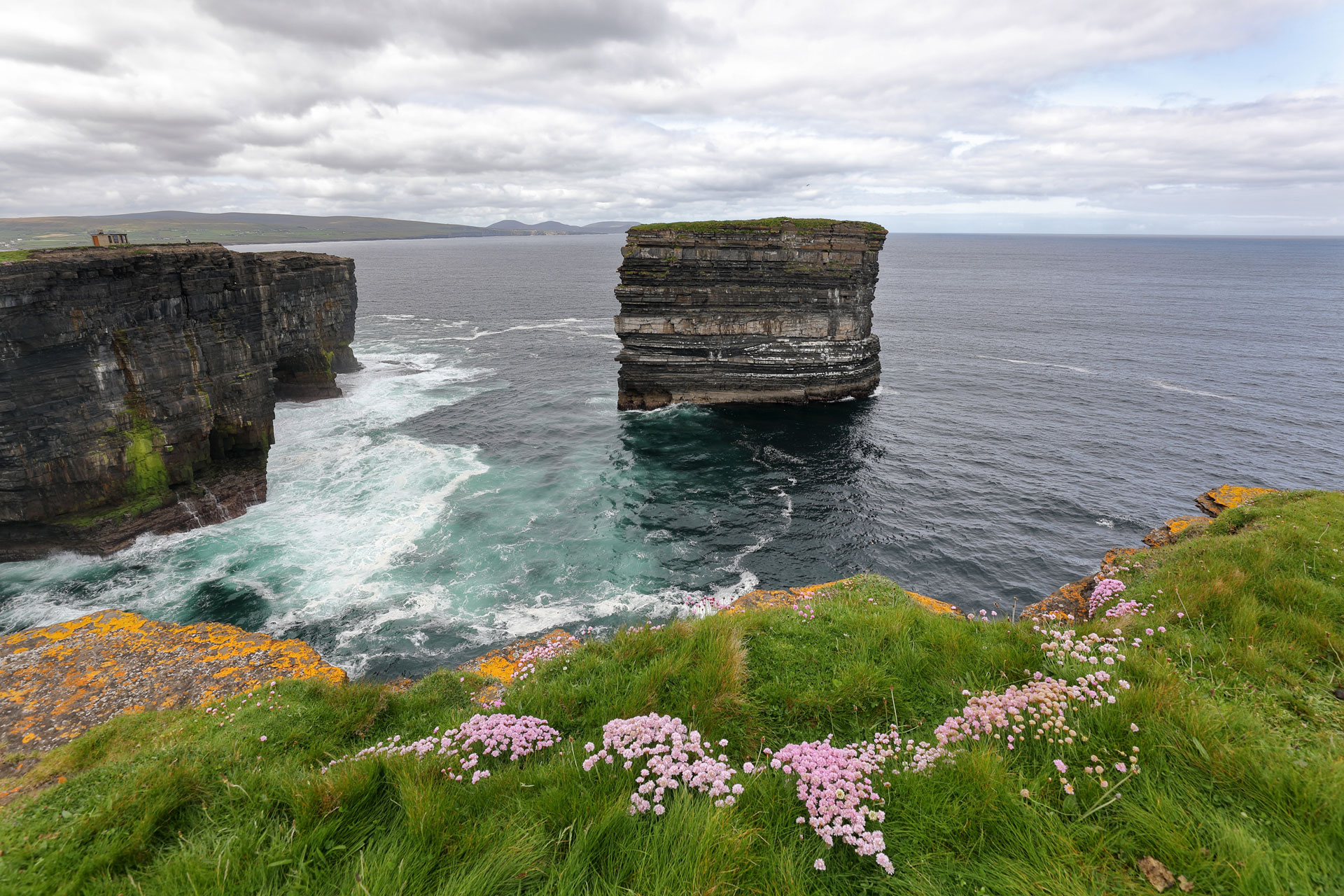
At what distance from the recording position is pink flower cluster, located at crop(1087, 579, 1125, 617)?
11469mm

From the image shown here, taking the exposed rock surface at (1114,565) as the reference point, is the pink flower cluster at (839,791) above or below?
above

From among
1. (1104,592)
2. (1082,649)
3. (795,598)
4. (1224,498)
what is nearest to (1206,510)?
(1224,498)

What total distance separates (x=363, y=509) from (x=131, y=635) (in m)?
11.1

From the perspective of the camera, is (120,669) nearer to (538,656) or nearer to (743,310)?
(538,656)

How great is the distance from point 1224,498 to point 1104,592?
17652mm

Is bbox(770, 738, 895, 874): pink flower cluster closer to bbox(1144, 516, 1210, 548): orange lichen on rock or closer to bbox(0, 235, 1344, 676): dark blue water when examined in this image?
bbox(0, 235, 1344, 676): dark blue water

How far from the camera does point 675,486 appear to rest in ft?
103

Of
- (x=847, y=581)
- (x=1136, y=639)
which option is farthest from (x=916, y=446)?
(x=1136, y=639)

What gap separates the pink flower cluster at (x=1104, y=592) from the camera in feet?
37.6

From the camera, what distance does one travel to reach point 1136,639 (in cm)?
697

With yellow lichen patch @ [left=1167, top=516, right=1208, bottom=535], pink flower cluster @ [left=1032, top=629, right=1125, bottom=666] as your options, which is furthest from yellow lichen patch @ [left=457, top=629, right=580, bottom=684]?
yellow lichen patch @ [left=1167, top=516, right=1208, bottom=535]

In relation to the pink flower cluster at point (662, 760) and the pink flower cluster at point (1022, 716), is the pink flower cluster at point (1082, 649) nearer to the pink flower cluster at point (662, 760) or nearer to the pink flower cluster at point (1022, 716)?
the pink flower cluster at point (1022, 716)

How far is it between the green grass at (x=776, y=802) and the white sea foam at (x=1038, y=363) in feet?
174

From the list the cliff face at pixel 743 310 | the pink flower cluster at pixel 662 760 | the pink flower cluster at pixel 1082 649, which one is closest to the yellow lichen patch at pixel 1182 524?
the pink flower cluster at pixel 1082 649
